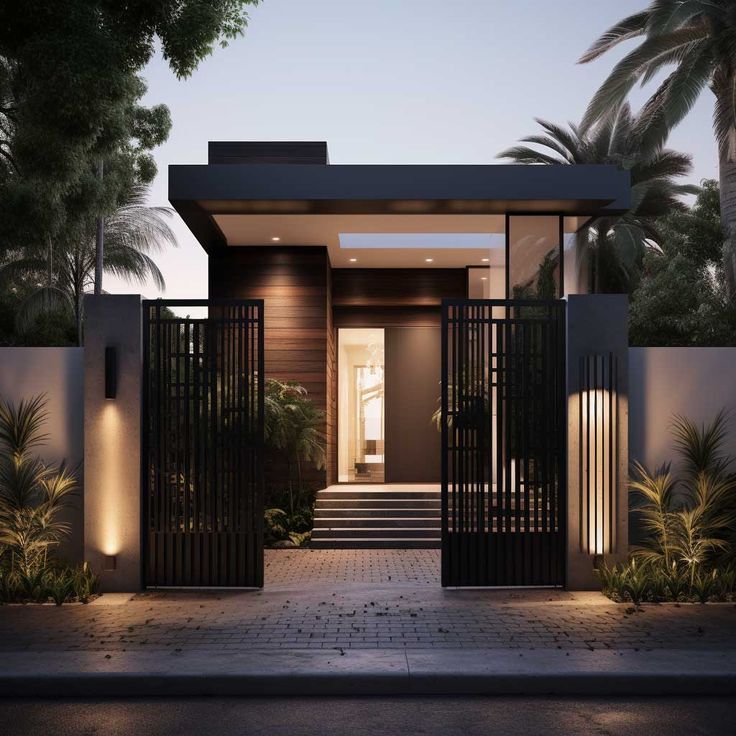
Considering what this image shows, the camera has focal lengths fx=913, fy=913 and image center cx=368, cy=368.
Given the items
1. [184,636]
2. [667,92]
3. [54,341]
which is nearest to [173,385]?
[184,636]

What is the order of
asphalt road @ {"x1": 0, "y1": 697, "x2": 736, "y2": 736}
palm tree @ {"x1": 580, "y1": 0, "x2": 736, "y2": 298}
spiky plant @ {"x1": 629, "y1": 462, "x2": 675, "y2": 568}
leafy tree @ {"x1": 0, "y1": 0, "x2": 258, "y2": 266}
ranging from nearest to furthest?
asphalt road @ {"x1": 0, "y1": 697, "x2": 736, "y2": 736} < spiky plant @ {"x1": 629, "y1": 462, "x2": 675, "y2": 568} < leafy tree @ {"x1": 0, "y1": 0, "x2": 258, "y2": 266} < palm tree @ {"x1": 580, "y1": 0, "x2": 736, "y2": 298}

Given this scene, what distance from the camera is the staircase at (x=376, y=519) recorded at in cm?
1165

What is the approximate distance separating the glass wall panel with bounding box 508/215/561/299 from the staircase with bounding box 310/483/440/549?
311 cm

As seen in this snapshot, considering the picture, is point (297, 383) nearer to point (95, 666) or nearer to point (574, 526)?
point (574, 526)

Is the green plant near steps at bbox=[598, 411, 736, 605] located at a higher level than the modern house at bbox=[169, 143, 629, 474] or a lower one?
lower

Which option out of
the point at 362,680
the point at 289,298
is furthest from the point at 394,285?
the point at 362,680

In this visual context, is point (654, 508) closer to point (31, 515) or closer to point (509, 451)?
point (509, 451)

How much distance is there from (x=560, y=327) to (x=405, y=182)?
12.5ft

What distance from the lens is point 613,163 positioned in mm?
23938

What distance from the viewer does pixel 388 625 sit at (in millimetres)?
6887

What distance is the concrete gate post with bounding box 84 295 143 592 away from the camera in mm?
8242

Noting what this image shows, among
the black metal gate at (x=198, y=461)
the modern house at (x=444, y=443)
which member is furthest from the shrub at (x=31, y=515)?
the black metal gate at (x=198, y=461)

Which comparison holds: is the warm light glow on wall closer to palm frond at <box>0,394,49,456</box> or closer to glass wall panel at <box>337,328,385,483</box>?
palm frond at <box>0,394,49,456</box>

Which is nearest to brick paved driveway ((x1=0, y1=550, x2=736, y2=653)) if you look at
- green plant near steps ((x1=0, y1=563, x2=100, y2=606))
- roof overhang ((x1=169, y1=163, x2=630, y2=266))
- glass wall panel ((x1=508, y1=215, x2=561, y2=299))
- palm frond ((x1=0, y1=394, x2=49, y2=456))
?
green plant near steps ((x1=0, y1=563, x2=100, y2=606))
